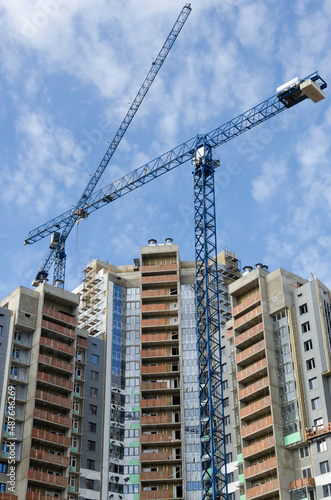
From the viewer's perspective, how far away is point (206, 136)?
13000cm

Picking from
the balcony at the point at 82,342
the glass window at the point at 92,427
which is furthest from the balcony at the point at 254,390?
the balcony at the point at 82,342

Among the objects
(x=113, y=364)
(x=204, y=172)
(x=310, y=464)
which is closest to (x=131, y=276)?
(x=113, y=364)

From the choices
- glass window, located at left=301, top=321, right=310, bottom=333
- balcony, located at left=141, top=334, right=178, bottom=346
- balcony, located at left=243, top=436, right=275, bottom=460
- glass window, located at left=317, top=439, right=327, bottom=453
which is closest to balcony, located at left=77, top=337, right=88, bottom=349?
balcony, located at left=141, top=334, right=178, bottom=346

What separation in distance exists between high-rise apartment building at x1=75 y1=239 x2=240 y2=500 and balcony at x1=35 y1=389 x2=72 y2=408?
897cm

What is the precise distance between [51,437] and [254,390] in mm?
31215

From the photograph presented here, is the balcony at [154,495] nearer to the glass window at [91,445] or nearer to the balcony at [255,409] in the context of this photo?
the glass window at [91,445]

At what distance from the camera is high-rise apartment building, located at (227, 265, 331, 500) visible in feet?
310

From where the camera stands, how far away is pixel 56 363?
113 metres

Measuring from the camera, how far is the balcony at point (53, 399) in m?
108

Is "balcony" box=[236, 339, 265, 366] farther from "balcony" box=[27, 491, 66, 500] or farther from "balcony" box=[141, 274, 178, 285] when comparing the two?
"balcony" box=[27, 491, 66, 500]

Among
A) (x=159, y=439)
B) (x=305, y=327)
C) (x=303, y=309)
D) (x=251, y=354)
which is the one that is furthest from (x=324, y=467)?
(x=159, y=439)

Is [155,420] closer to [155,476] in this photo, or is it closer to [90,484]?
[155,476]

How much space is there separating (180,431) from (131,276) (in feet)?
118

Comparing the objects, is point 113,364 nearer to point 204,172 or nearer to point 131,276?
point 131,276
